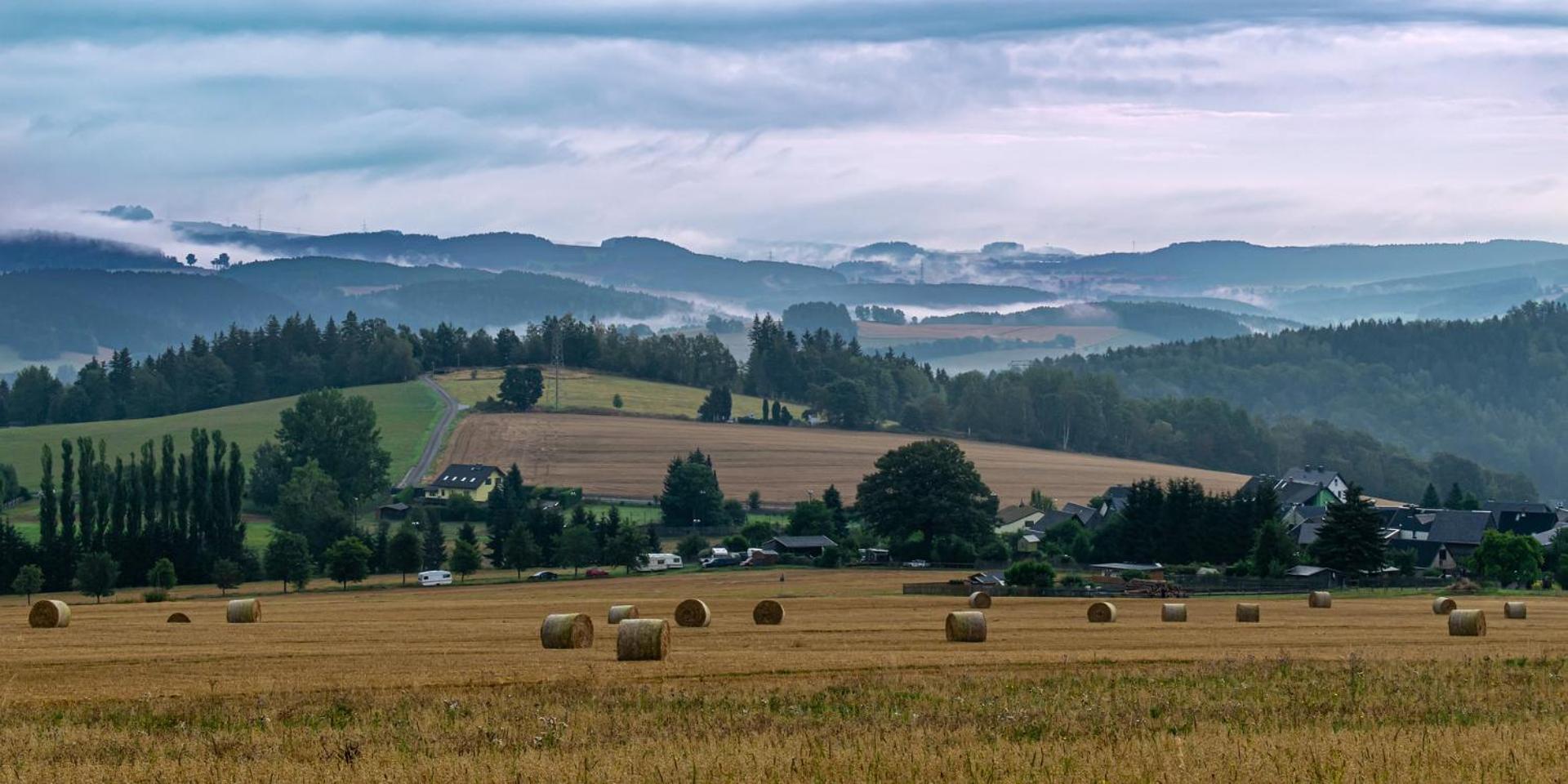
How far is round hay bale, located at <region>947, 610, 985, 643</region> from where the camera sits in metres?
44.0

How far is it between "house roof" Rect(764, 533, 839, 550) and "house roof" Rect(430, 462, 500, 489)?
37.6 meters

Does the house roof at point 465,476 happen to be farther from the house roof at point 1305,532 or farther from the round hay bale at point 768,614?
the round hay bale at point 768,614

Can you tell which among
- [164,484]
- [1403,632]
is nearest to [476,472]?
[164,484]

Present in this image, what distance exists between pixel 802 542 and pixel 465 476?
139 feet

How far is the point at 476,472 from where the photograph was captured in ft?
502

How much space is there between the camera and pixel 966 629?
1734 inches

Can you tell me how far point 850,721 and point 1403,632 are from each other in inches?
1039

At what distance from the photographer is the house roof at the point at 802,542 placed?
121250 millimetres

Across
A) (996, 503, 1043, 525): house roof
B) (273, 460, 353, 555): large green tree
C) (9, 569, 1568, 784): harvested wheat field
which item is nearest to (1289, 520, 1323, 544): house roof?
(996, 503, 1043, 525): house roof

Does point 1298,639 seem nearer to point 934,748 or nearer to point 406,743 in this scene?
point 934,748

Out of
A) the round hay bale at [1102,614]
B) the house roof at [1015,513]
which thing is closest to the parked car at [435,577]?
the round hay bale at [1102,614]

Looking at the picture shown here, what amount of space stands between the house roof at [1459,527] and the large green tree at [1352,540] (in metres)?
26.6

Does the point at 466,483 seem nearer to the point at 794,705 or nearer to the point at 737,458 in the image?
the point at 737,458

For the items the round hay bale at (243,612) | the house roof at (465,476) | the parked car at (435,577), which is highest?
the house roof at (465,476)
